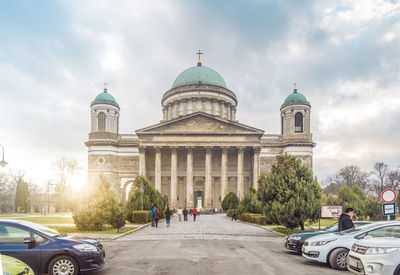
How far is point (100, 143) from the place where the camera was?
2229 inches

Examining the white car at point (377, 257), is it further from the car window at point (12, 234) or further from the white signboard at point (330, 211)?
the white signboard at point (330, 211)

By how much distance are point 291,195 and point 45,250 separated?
15.6 metres

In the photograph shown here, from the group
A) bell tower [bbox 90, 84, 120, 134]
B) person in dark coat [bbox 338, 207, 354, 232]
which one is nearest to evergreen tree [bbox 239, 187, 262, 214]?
person in dark coat [bbox 338, 207, 354, 232]

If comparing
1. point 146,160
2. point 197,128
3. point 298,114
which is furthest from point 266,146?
point 146,160

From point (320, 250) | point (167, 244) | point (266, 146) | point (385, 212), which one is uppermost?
point (266, 146)

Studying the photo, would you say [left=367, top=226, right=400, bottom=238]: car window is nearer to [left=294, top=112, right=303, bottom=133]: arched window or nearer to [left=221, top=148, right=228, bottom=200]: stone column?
[left=221, top=148, right=228, bottom=200]: stone column

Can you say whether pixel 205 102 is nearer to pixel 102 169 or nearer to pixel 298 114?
pixel 298 114

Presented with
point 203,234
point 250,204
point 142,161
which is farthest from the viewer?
point 142,161

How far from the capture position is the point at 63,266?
8.83m

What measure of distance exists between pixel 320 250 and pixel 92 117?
52990mm

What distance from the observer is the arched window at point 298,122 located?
5825 cm

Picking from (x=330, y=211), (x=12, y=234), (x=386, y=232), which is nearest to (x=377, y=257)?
(x=386, y=232)

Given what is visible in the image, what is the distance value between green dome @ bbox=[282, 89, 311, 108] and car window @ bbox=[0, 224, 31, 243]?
54043mm

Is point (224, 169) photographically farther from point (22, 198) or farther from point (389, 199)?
point (22, 198)
